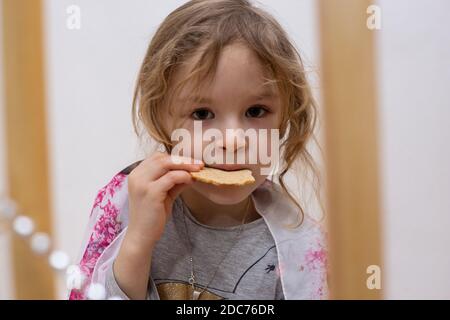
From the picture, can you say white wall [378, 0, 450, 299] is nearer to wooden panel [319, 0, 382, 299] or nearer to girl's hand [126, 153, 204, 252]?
wooden panel [319, 0, 382, 299]

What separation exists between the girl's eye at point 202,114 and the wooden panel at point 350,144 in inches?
7.5

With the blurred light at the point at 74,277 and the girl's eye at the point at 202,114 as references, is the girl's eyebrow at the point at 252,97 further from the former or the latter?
the blurred light at the point at 74,277

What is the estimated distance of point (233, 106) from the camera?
0.64m

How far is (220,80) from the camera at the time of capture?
63cm

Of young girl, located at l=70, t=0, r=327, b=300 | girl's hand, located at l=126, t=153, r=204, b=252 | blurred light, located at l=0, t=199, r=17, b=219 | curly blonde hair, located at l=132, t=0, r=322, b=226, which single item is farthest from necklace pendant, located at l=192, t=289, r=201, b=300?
blurred light, located at l=0, t=199, r=17, b=219

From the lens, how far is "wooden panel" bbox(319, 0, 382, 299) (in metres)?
0.73

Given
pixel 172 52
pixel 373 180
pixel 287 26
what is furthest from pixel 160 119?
pixel 373 180

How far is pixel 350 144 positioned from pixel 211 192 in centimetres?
22

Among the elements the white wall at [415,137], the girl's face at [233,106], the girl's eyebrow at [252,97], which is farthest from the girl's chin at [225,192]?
the white wall at [415,137]

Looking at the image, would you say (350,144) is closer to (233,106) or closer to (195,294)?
(233,106)

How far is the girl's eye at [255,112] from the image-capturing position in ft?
2.16

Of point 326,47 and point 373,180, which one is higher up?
point 326,47
